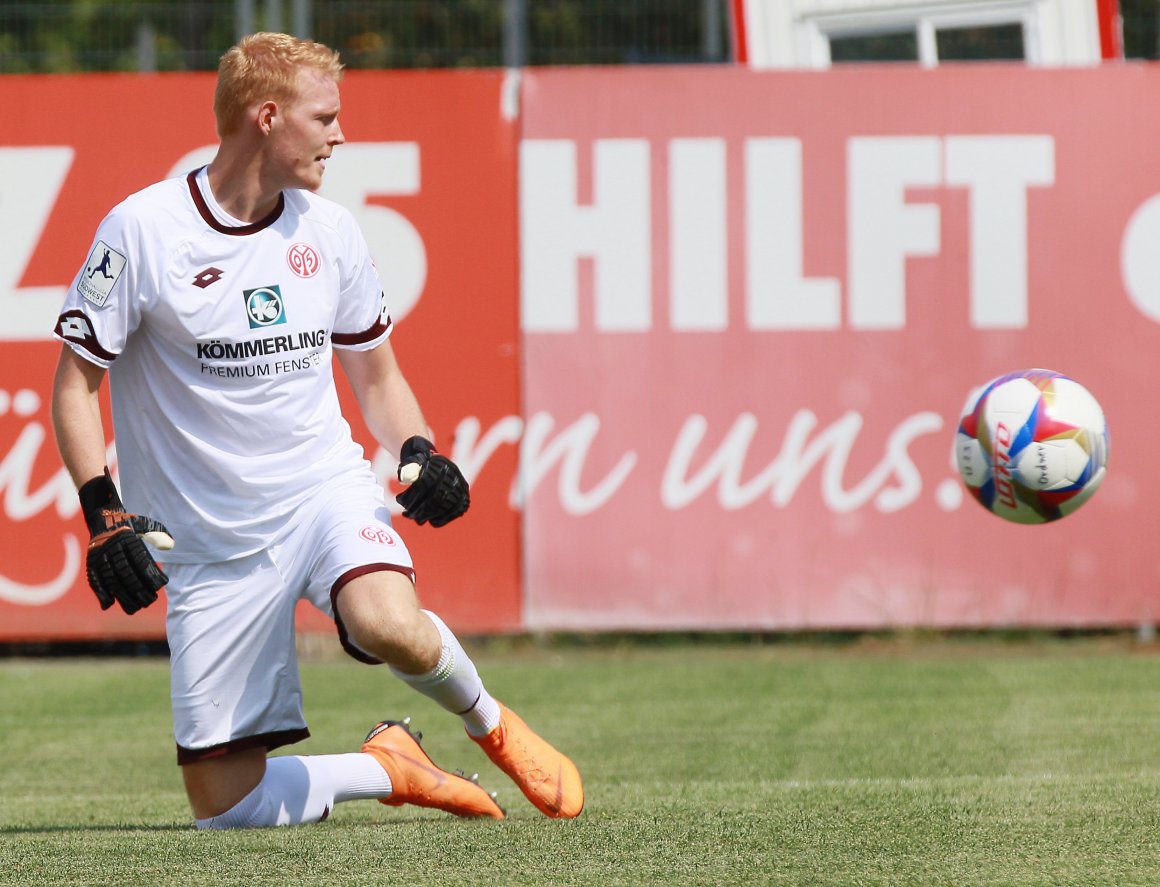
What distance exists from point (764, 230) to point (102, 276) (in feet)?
16.4

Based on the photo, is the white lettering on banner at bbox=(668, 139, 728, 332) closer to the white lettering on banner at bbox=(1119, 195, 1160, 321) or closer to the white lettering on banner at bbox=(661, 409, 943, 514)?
the white lettering on banner at bbox=(661, 409, 943, 514)

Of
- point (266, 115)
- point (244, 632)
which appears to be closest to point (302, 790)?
point (244, 632)

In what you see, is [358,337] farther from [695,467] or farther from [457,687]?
[695,467]

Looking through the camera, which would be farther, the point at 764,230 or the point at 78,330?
the point at 764,230

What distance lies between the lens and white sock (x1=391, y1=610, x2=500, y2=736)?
4285 millimetres

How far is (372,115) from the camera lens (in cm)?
872

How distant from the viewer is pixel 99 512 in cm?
410

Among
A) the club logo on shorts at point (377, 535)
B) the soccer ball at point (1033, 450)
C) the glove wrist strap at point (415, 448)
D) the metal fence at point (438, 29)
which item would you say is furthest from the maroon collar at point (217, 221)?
the metal fence at point (438, 29)

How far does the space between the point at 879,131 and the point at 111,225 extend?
207 inches

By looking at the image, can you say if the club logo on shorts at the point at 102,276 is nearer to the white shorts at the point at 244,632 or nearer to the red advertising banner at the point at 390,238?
the white shorts at the point at 244,632

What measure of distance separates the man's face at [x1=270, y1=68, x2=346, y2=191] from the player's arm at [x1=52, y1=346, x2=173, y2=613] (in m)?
0.69

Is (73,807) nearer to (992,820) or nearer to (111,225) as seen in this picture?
(111,225)

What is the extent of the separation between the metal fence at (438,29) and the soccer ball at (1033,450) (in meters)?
5.41

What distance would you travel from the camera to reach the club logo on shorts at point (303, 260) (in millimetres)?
4453
